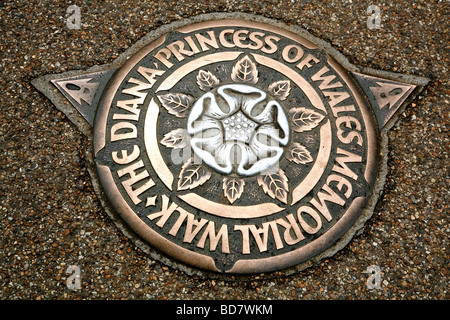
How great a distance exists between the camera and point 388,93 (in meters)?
2.34

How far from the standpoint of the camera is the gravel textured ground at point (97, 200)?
1878mm

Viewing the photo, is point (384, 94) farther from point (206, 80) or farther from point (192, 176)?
point (192, 176)

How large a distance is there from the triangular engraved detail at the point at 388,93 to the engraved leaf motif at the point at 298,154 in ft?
1.93

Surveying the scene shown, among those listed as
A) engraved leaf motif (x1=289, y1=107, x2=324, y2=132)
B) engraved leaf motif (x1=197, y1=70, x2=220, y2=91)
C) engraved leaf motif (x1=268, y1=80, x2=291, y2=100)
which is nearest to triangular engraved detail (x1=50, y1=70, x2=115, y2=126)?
engraved leaf motif (x1=197, y1=70, x2=220, y2=91)

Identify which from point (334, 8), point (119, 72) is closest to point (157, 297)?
point (119, 72)

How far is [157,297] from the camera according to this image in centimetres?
184

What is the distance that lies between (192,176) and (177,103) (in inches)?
18.0

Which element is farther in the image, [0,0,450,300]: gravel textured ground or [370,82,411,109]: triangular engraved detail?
[370,82,411,109]: triangular engraved detail

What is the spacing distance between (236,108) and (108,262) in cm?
110

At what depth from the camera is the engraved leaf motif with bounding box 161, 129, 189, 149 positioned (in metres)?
2.13

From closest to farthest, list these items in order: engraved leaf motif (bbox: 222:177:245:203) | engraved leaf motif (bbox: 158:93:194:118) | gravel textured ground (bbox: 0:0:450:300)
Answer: gravel textured ground (bbox: 0:0:450:300)
engraved leaf motif (bbox: 222:177:245:203)
engraved leaf motif (bbox: 158:93:194:118)

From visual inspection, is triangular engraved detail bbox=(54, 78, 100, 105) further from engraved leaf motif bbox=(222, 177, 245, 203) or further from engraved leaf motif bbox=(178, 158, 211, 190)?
engraved leaf motif bbox=(222, 177, 245, 203)

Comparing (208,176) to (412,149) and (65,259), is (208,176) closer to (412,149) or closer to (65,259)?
(65,259)

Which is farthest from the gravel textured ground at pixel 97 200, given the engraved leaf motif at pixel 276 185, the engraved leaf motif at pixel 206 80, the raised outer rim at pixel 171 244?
the engraved leaf motif at pixel 206 80
